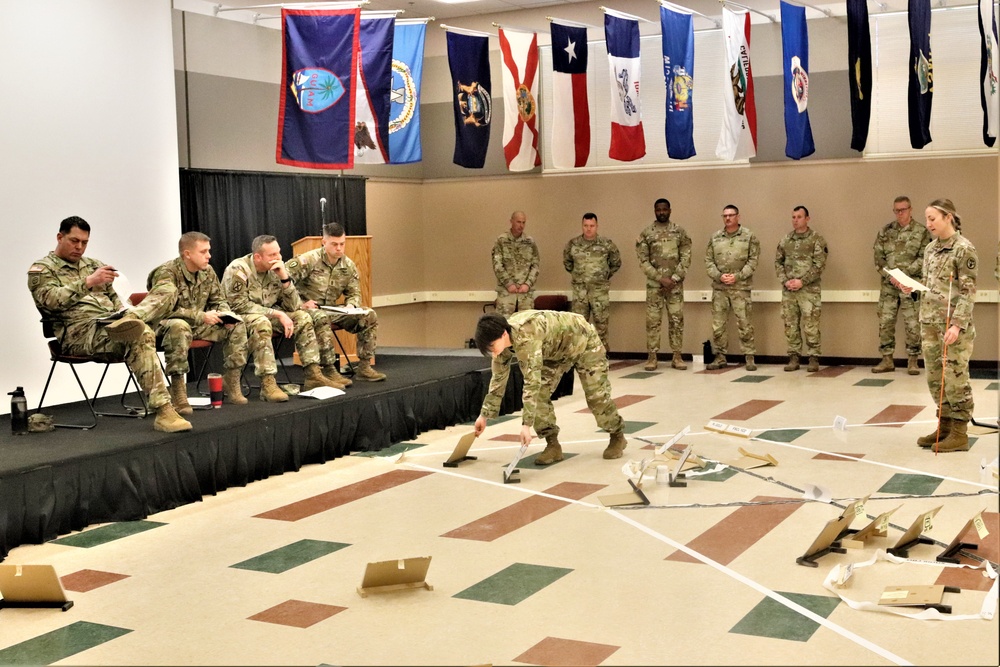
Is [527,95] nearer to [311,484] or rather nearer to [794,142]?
[794,142]

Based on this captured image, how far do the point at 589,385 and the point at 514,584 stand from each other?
8.84 ft

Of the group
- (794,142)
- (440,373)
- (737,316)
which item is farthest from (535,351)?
(737,316)

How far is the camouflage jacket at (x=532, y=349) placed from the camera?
6555mm

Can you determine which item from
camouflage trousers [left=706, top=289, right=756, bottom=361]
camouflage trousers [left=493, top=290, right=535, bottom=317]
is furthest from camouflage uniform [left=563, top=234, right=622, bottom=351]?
camouflage trousers [left=706, top=289, right=756, bottom=361]

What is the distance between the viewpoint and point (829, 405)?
9.43 metres

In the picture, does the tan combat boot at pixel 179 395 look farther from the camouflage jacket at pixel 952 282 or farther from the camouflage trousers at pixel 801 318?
the camouflage trousers at pixel 801 318

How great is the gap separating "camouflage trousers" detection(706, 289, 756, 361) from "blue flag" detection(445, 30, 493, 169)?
3.15 metres

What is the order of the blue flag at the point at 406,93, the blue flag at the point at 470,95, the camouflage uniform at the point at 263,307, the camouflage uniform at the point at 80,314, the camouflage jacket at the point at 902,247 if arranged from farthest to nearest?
1. the camouflage jacket at the point at 902,247
2. the blue flag at the point at 470,95
3. the blue flag at the point at 406,93
4. the camouflage uniform at the point at 263,307
5. the camouflage uniform at the point at 80,314

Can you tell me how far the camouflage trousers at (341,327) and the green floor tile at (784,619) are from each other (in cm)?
518

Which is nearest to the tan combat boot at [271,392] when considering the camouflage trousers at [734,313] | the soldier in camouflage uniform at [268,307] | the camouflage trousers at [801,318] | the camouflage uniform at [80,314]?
the soldier in camouflage uniform at [268,307]

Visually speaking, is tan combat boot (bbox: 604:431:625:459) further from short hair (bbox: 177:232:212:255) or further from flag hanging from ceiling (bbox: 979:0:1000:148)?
flag hanging from ceiling (bbox: 979:0:1000:148)

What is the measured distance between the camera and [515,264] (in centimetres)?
1295

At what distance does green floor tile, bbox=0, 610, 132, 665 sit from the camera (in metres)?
4.13

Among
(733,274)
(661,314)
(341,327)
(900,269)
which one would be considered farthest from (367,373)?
(900,269)
